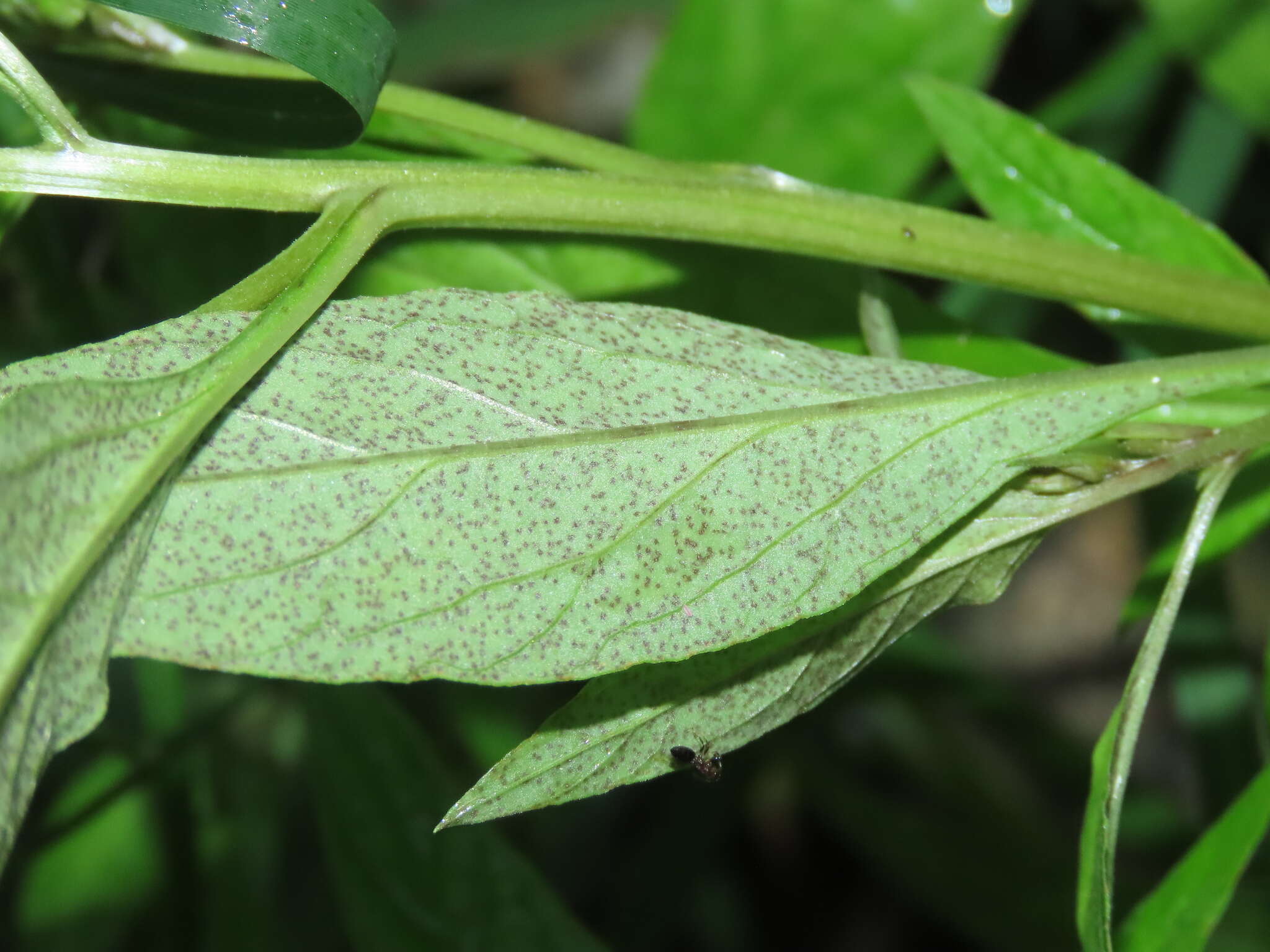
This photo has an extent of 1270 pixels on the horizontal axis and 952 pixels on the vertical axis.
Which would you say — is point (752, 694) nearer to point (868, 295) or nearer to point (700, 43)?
point (868, 295)

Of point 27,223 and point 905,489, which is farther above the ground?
point 27,223

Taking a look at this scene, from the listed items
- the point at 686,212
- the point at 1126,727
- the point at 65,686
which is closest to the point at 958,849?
the point at 1126,727

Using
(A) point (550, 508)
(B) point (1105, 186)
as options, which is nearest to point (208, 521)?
(A) point (550, 508)

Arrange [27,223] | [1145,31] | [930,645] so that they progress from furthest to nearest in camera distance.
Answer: [930,645]
[1145,31]
[27,223]

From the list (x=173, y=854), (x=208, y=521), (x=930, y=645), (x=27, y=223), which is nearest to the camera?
(x=208, y=521)

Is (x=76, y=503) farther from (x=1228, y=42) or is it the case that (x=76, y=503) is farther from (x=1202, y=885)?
(x=1228, y=42)

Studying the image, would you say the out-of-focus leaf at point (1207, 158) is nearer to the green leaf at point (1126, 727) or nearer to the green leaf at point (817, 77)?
the green leaf at point (817, 77)
